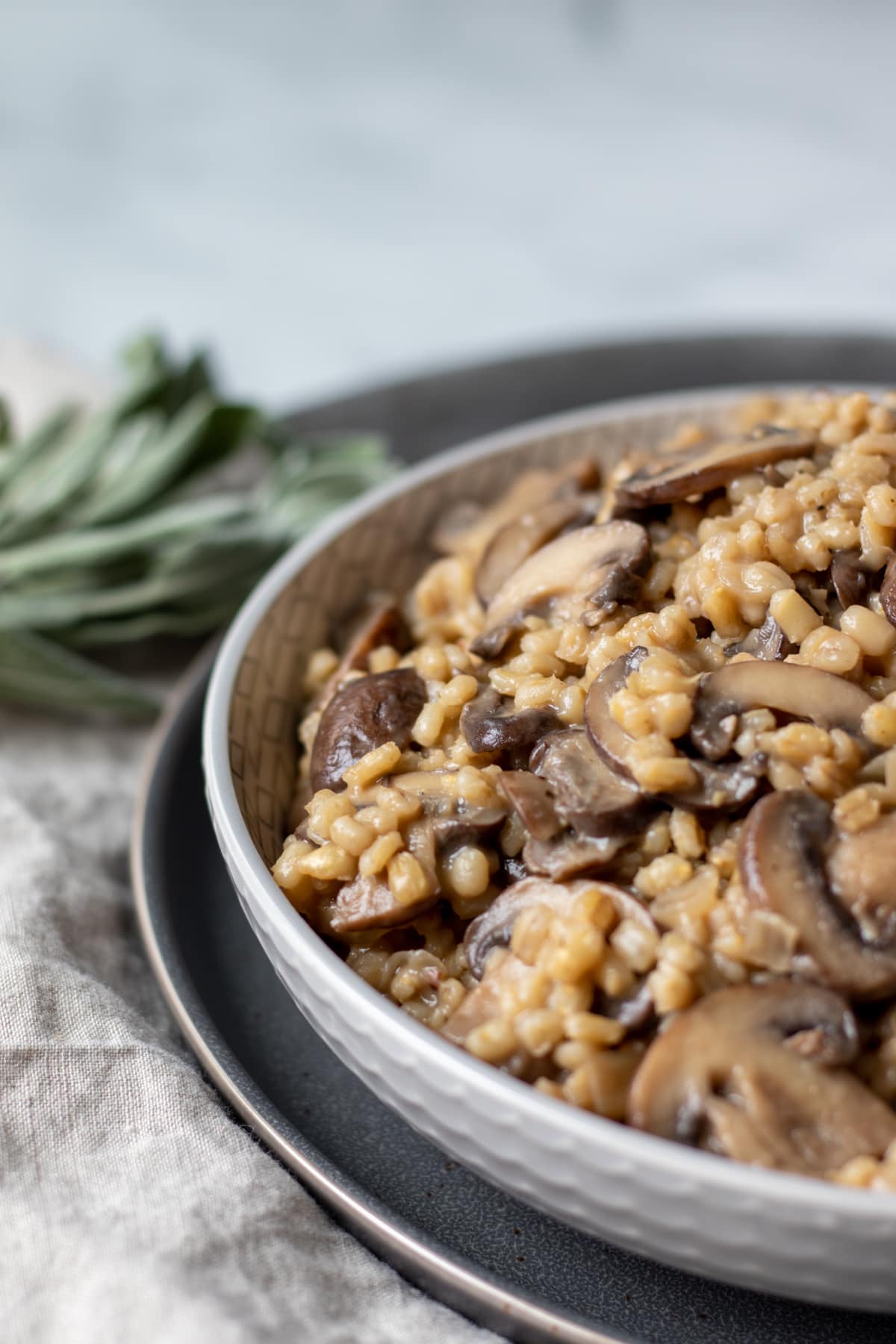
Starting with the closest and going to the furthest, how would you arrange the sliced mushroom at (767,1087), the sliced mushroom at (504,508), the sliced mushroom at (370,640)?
the sliced mushroom at (767,1087) → the sliced mushroom at (370,640) → the sliced mushroom at (504,508)

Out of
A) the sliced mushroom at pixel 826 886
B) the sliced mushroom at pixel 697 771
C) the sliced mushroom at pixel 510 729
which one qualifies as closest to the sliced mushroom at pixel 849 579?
the sliced mushroom at pixel 697 771

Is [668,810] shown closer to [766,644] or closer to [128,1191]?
[766,644]

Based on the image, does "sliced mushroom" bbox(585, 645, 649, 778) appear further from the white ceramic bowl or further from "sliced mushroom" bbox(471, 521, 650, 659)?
the white ceramic bowl

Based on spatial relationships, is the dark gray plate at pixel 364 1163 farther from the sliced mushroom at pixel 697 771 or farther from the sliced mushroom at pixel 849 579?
the sliced mushroom at pixel 849 579

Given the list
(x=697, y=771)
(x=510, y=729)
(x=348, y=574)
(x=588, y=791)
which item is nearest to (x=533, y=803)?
(x=588, y=791)

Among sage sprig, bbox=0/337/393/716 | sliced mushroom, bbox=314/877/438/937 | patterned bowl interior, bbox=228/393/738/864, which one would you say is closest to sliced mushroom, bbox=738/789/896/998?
sliced mushroom, bbox=314/877/438/937

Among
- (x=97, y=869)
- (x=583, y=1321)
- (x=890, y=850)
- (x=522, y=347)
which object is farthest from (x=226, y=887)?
(x=522, y=347)

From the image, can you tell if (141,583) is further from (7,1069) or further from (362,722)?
(7,1069)

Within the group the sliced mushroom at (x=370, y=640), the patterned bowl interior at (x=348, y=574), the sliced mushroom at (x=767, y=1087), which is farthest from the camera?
the sliced mushroom at (x=370, y=640)
